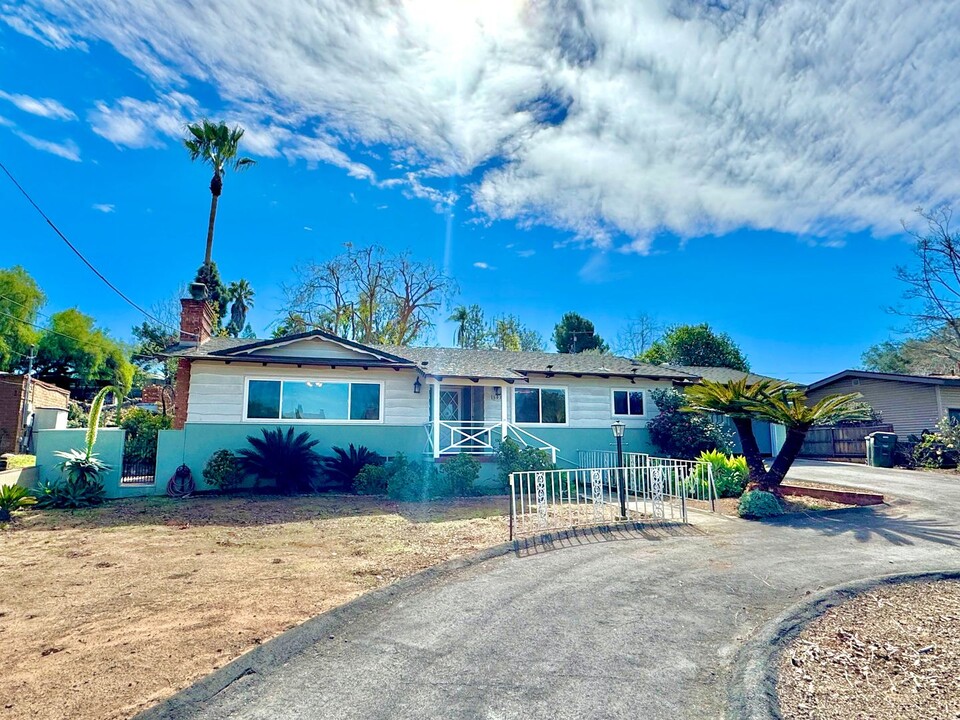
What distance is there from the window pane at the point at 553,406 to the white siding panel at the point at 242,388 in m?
3.79

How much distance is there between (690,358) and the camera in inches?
1074

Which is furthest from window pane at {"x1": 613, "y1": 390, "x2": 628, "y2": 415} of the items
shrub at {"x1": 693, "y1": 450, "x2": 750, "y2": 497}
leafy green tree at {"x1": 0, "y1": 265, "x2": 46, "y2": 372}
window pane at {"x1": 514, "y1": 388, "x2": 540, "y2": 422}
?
leafy green tree at {"x1": 0, "y1": 265, "x2": 46, "y2": 372}

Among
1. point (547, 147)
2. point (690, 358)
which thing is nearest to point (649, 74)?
point (547, 147)

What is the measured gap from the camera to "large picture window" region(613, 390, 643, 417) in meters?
16.1

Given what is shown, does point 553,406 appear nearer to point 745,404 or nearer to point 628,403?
point 628,403

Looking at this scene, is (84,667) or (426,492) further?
(426,492)

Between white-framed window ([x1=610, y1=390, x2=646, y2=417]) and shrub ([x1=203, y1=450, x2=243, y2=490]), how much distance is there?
10.9 m

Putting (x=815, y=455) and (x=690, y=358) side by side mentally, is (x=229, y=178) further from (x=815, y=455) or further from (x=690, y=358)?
(x=815, y=455)

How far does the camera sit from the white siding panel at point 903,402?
18141 mm

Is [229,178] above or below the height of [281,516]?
above

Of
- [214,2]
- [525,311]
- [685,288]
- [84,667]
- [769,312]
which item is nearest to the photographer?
[84,667]

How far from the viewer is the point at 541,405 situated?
50.9ft

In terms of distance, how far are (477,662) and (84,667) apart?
8.84 ft

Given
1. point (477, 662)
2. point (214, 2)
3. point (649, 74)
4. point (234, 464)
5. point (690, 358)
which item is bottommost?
point (477, 662)
